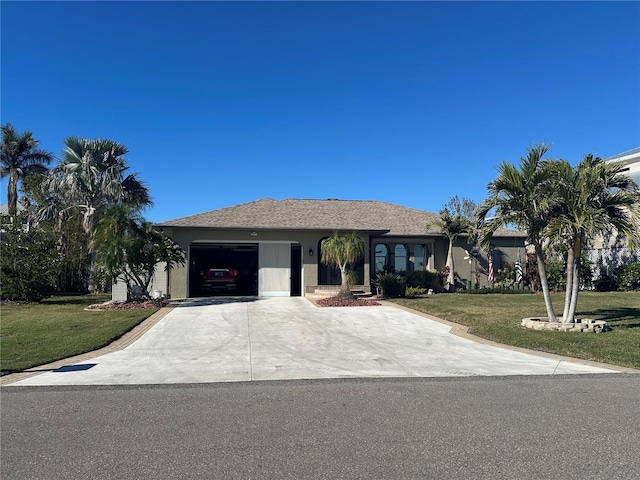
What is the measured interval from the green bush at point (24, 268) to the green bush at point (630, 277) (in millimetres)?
25558

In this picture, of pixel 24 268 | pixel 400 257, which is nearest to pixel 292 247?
pixel 400 257

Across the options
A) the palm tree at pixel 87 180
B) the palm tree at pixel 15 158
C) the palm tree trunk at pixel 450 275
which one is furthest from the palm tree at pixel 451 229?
the palm tree at pixel 15 158

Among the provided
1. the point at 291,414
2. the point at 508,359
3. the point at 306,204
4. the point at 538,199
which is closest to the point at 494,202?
the point at 538,199

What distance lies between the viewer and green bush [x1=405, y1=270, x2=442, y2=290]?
22.9 m

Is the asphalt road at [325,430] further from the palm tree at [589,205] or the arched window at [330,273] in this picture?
the arched window at [330,273]

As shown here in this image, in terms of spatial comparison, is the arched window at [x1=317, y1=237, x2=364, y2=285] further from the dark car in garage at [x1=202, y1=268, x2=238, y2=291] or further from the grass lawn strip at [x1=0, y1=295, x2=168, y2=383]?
the grass lawn strip at [x1=0, y1=295, x2=168, y2=383]

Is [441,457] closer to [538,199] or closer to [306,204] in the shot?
[538,199]

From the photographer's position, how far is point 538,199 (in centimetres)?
1186

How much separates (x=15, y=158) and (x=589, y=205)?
104 feet

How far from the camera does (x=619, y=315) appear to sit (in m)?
14.5

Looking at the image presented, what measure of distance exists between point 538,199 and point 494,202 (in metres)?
1.09

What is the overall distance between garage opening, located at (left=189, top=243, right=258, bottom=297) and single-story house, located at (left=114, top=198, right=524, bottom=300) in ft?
0.15

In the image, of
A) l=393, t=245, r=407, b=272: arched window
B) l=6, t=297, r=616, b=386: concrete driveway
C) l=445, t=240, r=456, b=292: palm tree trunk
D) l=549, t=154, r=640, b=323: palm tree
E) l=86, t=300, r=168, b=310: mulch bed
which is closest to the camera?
l=6, t=297, r=616, b=386: concrete driveway

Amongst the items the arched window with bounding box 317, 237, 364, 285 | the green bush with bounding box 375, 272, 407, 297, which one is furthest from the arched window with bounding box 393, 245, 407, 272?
the green bush with bounding box 375, 272, 407, 297
